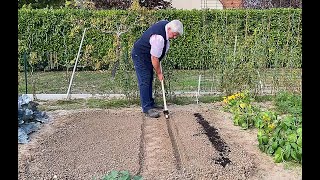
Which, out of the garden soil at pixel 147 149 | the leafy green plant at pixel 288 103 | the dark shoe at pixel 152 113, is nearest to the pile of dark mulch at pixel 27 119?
the garden soil at pixel 147 149

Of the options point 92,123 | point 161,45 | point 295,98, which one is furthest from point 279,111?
point 92,123

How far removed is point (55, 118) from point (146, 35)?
1868 millimetres

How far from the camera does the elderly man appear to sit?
643 cm

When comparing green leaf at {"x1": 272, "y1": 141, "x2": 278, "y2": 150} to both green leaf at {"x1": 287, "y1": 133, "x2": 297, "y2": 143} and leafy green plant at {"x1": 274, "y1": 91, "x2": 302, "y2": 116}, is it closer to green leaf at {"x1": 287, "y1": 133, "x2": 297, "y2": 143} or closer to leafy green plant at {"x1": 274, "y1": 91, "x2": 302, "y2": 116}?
green leaf at {"x1": 287, "y1": 133, "x2": 297, "y2": 143}

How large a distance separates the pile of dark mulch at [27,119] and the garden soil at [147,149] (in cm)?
11

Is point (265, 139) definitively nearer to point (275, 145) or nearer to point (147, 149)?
point (275, 145)

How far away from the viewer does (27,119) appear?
6.03m

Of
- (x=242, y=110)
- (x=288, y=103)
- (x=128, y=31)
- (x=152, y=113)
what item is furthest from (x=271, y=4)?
(x=152, y=113)

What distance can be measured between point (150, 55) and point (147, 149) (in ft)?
6.87

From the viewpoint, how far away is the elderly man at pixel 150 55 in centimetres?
643

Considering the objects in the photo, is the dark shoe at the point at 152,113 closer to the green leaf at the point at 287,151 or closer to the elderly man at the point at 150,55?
the elderly man at the point at 150,55

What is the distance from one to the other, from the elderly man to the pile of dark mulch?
154 centimetres
